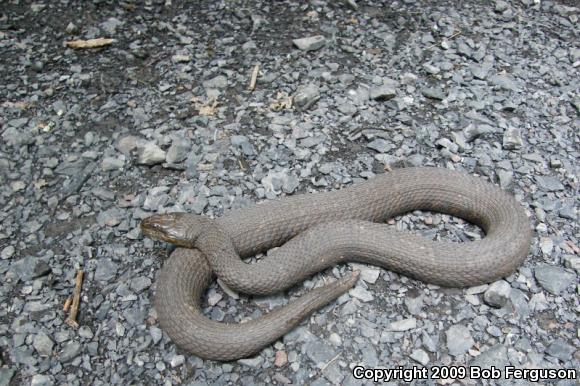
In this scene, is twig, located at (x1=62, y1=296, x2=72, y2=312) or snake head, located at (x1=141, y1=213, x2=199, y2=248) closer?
twig, located at (x1=62, y1=296, x2=72, y2=312)

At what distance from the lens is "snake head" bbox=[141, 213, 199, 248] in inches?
185

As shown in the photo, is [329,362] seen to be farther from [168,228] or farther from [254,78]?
[254,78]

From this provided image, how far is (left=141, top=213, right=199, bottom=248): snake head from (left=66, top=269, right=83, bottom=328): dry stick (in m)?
0.66

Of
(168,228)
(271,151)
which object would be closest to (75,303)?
(168,228)

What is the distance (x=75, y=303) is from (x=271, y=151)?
95.4 inches

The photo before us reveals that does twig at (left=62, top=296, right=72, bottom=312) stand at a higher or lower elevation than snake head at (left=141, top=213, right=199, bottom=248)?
lower

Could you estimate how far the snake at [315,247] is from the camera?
4.22m

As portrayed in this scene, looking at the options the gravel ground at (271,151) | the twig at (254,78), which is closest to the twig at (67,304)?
the gravel ground at (271,151)

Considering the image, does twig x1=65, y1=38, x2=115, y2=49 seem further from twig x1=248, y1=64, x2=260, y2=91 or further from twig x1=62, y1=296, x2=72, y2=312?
twig x1=62, y1=296, x2=72, y2=312

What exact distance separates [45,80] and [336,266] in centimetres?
416

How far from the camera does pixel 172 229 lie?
473 cm

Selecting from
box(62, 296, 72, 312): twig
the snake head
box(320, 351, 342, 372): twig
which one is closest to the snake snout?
the snake head

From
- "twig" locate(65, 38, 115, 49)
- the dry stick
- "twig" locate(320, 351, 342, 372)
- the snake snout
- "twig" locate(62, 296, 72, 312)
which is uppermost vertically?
"twig" locate(65, 38, 115, 49)

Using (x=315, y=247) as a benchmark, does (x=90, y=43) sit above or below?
above
